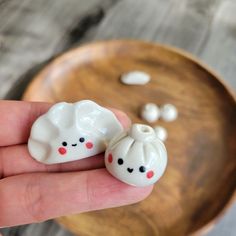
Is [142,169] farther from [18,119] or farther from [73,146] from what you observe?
[18,119]

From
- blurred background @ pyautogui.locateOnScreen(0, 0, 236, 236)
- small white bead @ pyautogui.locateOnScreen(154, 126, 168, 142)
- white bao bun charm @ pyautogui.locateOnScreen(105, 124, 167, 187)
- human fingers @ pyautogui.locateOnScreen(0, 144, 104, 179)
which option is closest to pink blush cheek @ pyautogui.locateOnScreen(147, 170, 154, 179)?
white bao bun charm @ pyautogui.locateOnScreen(105, 124, 167, 187)

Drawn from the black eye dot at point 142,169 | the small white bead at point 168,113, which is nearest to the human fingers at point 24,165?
the black eye dot at point 142,169

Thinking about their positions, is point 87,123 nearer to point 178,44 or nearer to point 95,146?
point 95,146

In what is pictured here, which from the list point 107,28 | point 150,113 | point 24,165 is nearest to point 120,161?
point 24,165

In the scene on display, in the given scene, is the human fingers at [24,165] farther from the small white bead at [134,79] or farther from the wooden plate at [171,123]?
the small white bead at [134,79]

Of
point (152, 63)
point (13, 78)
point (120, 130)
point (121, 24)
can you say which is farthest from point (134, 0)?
point (120, 130)

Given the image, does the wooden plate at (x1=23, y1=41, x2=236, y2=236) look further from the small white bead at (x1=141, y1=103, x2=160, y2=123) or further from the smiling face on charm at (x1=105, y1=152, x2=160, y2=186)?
the smiling face on charm at (x1=105, y1=152, x2=160, y2=186)
